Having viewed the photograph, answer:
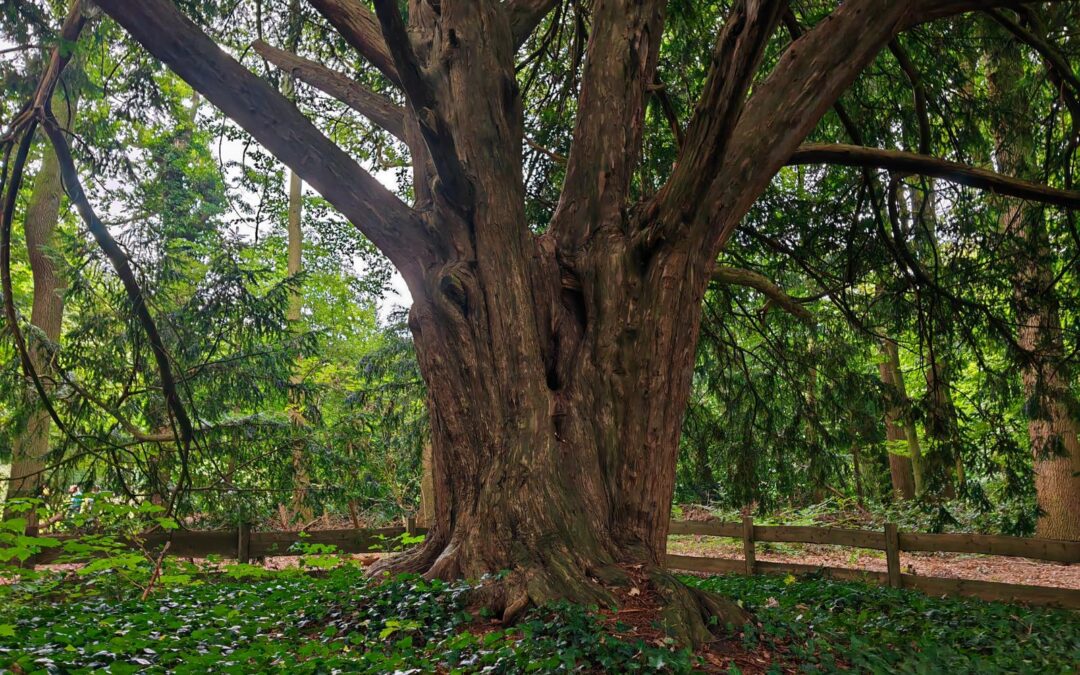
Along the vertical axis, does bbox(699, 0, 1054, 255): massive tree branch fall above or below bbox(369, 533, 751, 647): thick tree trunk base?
above

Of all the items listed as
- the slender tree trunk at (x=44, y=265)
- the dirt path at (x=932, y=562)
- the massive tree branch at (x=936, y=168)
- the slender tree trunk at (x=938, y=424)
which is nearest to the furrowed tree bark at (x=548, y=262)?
the massive tree branch at (x=936, y=168)

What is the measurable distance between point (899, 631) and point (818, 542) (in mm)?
3430

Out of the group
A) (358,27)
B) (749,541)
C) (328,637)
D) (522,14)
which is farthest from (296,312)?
(328,637)

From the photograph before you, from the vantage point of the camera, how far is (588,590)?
140 inches

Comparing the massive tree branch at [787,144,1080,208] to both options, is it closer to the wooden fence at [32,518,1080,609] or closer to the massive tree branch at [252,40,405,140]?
the massive tree branch at [252,40,405,140]

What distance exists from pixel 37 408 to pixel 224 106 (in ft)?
16.5

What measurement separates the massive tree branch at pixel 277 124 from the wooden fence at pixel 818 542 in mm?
4372

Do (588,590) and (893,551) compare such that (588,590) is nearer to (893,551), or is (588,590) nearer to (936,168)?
(936,168)

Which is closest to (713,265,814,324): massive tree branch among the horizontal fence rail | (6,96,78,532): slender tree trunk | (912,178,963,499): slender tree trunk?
(912,178,963,499): slender tree trunk

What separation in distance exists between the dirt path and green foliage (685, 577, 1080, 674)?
1651 millimetres

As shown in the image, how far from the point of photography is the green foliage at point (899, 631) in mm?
3646

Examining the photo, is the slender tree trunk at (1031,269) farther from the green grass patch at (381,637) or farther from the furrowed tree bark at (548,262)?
the furrowed tree bark at (548,262)

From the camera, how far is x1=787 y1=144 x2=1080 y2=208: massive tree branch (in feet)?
16.3

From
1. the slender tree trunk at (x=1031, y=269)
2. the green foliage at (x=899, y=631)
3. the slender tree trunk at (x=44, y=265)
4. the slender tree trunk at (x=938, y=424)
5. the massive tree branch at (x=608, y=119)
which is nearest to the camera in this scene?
the green foliage at (x=899, y=631)
